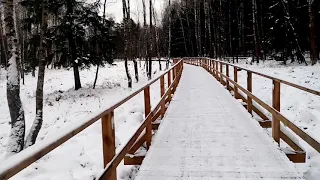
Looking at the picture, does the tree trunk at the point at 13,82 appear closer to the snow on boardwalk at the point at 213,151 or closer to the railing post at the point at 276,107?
the snow on boardwalk at the point at 213,151

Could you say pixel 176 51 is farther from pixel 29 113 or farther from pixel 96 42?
pixel 29 113

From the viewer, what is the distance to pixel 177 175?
415 centimetres

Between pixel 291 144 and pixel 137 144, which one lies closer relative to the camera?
pixel 291 144

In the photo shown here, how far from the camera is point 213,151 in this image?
16.4 ft

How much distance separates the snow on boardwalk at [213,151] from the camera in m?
4.14

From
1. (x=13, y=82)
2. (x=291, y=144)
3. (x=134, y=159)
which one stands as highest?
(x=13, y=82)

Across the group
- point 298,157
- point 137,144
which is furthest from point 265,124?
point 137,144

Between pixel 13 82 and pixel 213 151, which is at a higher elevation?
pixel 13 82

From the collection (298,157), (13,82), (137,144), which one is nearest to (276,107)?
(298,157)

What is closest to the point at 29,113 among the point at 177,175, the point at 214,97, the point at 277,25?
the point at 214,97

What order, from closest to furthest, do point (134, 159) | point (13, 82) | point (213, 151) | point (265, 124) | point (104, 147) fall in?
1. point (104, 147)
2. point (134, 159)
3. point (213, 151)
4. point (265, 124)
5. point (13, 82)

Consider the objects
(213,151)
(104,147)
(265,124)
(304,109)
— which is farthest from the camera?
(304,109)

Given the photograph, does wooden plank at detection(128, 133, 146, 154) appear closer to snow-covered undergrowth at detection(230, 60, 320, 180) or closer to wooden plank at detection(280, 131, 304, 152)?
wooden plank at detection(280, 131, 304, 152)

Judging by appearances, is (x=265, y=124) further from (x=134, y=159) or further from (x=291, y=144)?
(x=134, y=159)
